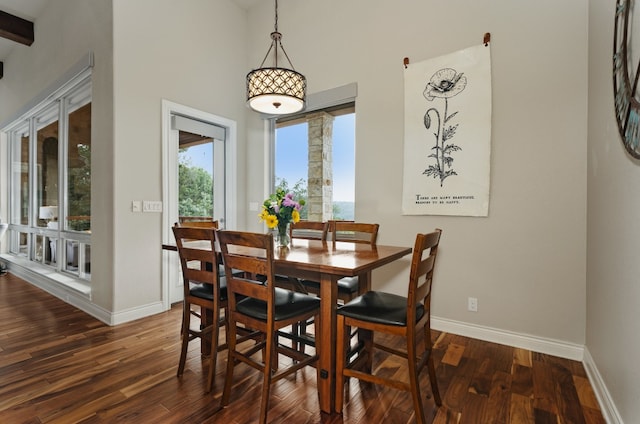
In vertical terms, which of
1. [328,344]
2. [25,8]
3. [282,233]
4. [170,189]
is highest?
[25,8]

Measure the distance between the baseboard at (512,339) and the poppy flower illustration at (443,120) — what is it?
50.0 inches

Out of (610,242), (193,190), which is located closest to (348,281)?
(610,242)

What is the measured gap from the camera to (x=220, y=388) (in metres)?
1.90

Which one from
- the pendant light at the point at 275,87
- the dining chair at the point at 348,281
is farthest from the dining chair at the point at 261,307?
the pendant light at the point at 275,87

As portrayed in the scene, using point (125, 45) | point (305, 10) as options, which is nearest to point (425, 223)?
point (305, 10)

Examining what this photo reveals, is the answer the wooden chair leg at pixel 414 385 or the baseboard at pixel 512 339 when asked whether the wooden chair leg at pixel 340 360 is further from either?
the baseboard at pixel 512 339

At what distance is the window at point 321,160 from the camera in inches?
142

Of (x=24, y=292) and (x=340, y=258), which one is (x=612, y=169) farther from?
(x=24, y=292)

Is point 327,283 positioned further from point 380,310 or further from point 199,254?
point 199,254

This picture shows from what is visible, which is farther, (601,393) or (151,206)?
(151,206)

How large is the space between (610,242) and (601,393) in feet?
2.77

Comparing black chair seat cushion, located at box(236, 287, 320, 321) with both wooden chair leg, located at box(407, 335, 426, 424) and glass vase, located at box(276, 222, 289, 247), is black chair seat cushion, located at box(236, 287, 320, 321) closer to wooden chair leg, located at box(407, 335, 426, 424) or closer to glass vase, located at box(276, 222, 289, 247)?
glass vase, located at box(276, 222, 289, 247)

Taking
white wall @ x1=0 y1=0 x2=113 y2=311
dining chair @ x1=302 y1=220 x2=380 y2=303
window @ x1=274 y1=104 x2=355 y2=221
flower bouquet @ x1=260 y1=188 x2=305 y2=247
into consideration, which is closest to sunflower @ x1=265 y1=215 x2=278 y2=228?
flower bouquet @ x1=260 y1=188 x2=305 y2=247

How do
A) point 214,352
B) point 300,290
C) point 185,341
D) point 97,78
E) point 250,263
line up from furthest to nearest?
point 97,78, point 300,290, point 185,341, point 214,352, point 250,263
